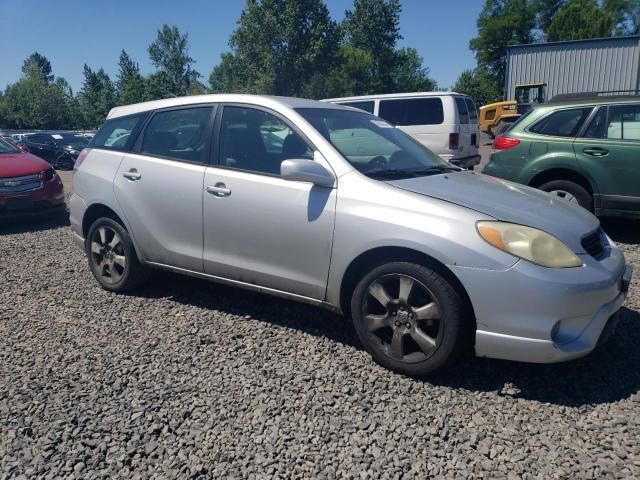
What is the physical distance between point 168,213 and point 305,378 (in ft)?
5.70

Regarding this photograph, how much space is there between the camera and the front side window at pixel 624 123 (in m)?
5.97

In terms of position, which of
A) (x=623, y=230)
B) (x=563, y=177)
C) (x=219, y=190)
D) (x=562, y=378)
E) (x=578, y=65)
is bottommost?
(x=562, y=378)

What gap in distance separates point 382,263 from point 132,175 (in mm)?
2320

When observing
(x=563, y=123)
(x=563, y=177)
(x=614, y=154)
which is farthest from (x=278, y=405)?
(x=563, y=123)

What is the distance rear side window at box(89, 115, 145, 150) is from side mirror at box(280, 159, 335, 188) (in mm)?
1899

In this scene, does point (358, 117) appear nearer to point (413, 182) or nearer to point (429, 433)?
point (413, 182)

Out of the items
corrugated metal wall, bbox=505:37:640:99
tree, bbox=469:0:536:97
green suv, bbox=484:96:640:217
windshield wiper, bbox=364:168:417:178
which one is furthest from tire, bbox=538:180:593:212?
tree, bbox=469:0:536:97

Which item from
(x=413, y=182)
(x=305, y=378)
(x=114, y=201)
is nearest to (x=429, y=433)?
(x=305, y=378)

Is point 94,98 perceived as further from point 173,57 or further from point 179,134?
point 179,134

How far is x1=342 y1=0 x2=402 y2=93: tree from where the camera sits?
205 ft

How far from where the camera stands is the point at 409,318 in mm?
2996

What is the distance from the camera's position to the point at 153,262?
4.26 m

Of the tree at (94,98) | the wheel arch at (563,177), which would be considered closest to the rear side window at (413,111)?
the wheel arch at (563,177)

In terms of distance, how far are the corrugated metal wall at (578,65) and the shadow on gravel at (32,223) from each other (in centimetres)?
2417
